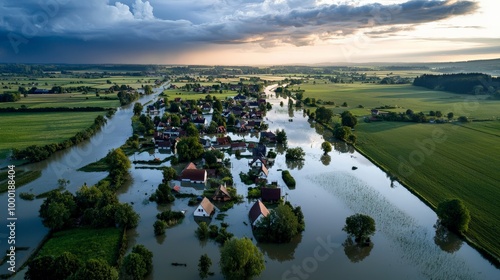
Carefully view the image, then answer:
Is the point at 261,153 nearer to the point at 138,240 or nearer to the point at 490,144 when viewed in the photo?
the point at 138,240

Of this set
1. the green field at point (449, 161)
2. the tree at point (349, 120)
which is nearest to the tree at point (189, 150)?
the green field at point (449, 161)

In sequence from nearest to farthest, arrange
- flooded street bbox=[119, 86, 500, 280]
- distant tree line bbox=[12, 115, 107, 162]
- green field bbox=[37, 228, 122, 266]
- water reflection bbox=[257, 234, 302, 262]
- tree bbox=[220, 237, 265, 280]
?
1. tree bbox=[220, 237, 265, 280]
2. flooded street bbox=[119, 86, 500, 280]
3. green field bbox=[37, 228, 122, 266]
4. water reflection bbox=[257, 234, 302, 262]
5. distant tree line bbox=[12, 115, 107, 162]

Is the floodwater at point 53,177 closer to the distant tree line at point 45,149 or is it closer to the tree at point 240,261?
the distant tree line at point 45,149

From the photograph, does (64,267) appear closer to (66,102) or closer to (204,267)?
(204,267)

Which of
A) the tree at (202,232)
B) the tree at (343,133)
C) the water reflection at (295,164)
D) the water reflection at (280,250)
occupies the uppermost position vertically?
the tree at (343,133)

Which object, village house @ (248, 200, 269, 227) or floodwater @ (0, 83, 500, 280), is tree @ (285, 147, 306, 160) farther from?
village house @ (248, 200, 269, 227)

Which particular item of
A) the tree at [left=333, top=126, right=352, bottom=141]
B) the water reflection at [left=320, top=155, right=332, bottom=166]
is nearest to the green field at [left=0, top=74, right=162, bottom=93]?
the tree at [left=333, top=126, right=352, bottom=141]
